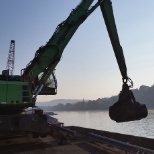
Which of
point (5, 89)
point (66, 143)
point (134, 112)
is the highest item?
point (5, 89)

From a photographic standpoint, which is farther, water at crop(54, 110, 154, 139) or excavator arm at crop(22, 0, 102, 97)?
water at crop(54, 110, 154, 139)

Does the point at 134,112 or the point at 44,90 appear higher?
the point at 44,90

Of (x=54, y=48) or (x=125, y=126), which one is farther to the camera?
(x=125, y=126)

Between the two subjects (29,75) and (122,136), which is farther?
(29,75)

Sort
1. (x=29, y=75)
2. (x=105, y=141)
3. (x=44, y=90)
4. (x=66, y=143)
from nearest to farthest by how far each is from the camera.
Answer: (x=105, y=141) < (x=66, y=143) < (x=29, y=75) < (x=44, y=90)

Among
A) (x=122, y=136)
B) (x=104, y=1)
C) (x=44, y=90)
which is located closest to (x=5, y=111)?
(x=44, y=90)

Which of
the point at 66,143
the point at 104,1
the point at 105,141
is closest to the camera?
the point at 105,141

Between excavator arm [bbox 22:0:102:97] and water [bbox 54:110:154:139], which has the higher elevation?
excavator arm [bbox 22:0:102:97]

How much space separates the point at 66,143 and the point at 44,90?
594cm

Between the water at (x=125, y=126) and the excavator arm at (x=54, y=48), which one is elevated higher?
the excavator arm at (x=54, y=48)

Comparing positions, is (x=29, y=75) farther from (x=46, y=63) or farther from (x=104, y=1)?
(x=104, y=1)

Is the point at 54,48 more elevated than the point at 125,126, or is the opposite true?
the point at 54,48

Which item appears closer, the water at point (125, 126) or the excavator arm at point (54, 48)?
the excavator arm at point (54, 48)

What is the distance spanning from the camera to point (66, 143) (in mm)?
10242
